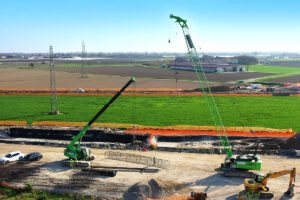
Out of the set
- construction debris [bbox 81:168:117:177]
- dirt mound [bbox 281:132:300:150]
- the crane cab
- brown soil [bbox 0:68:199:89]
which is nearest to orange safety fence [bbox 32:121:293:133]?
dirt mound [bbox 281:132:300:150]

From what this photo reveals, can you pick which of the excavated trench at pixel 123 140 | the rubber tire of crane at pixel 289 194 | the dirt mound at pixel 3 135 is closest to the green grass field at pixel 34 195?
the excavated trench at pixel 123 140

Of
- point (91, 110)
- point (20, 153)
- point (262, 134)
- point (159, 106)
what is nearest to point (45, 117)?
point (91, 110)

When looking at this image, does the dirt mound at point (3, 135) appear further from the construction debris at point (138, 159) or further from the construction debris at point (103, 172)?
the construction debris at point (103, 172)

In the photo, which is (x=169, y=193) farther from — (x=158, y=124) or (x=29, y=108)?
(x=29, y=108)

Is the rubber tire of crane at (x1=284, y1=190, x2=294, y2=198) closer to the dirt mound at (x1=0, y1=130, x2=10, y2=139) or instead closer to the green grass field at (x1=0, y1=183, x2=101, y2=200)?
the green grass field at (x1=0, y1=183, x2=101, y2=200)

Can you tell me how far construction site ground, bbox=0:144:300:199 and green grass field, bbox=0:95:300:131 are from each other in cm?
1650

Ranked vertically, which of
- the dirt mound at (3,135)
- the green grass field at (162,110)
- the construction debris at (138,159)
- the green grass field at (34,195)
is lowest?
the green grass field at (34,195)

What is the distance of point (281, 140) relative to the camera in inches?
1591

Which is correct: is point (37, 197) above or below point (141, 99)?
below

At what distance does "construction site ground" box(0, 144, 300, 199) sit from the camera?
2780 cm

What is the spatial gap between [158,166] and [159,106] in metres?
33.1

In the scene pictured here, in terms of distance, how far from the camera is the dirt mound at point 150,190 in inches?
1050

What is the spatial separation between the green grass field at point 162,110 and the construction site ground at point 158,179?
54.1 ft

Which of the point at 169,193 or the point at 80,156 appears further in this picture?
the point at 80,156
